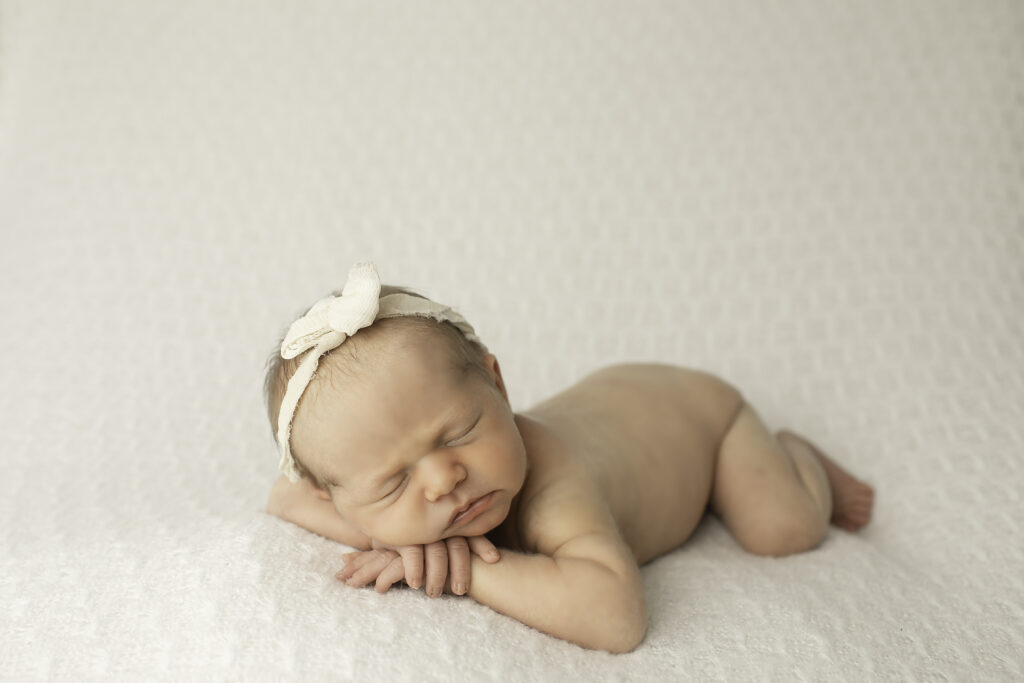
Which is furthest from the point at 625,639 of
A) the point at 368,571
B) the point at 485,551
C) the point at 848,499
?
the point at 848,499

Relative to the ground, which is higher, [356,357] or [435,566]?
[356,357]

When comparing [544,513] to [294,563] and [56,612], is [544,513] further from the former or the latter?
[56,612]

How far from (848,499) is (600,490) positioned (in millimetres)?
492

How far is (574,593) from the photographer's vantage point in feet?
3.19

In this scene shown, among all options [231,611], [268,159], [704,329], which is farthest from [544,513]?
[268,159]

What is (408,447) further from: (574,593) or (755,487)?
(755,487)

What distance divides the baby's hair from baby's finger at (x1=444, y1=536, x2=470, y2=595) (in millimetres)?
150

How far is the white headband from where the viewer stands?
3.24 feet

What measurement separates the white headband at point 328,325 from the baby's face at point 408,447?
20 millimetres

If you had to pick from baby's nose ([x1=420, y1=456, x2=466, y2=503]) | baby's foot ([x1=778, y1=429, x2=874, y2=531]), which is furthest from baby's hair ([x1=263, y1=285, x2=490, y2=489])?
baby's foot ([x1=778, y1=429, x2=874, y2=531])

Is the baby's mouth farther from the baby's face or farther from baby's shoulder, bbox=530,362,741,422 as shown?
baby's shoulder, bbox=530,362,741,422

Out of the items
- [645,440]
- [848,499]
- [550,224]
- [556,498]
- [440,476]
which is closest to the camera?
[440,476]

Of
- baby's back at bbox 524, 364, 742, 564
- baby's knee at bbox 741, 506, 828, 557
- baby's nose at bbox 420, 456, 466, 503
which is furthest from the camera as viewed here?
baby's knee at bbox 741, 506, 828, 557

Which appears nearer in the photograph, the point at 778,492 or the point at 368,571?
the point at 368,571
